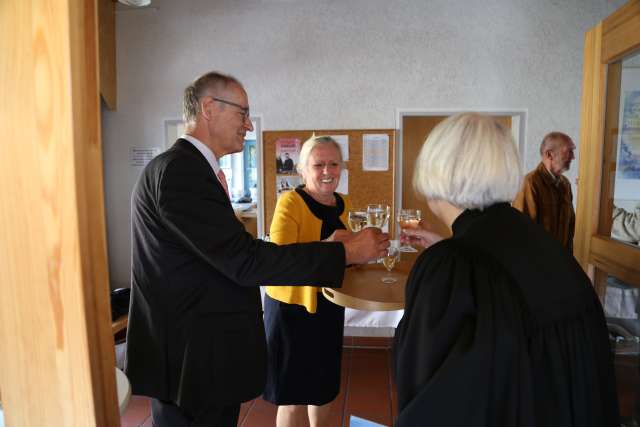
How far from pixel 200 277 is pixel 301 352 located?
729 mm

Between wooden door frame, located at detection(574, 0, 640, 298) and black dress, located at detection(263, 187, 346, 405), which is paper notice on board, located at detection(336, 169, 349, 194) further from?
wooden door frame, located at detection(574, 0, 640, 298)

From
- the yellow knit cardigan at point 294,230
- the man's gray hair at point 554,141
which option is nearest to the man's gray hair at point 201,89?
the yellow knit cardigan at point 294,230

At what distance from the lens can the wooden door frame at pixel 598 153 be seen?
48.3 inches

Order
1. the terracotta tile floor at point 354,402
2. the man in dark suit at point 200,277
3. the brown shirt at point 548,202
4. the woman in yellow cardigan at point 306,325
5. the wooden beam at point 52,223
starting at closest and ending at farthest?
the wooden beam at point 52,223 < the man in dark suit at point 200,277 < the woman in yellow cardigan at point 306,325 < the terracotta tile floor at point 354,402 < the brown shirt at point 548,202

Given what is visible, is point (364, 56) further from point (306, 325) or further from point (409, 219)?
point (306, 325)

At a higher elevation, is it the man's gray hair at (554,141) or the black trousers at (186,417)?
the man's gray hair at (554,141)

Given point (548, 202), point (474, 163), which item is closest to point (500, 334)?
point (474, 163)

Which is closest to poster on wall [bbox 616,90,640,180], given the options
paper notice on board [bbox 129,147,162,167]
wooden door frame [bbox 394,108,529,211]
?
wooden door frame [bbox 394,108,529,211]

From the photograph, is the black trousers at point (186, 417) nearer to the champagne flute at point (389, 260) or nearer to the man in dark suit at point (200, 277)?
the man in dark suit at point (200, 277)

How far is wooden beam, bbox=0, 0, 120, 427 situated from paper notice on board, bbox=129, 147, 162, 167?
3.73 metres

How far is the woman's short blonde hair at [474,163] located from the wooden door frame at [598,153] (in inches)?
22.4

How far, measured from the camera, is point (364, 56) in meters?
3.69

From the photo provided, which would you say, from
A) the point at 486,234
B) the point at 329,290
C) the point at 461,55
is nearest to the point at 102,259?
the point at 486,234

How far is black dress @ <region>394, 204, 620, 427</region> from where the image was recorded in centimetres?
81
